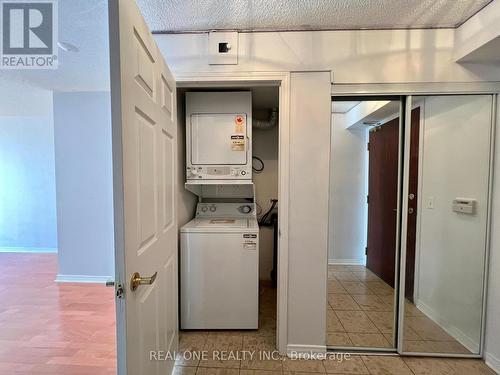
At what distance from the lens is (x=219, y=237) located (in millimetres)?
1862

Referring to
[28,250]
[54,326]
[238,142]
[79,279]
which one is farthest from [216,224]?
[28,250]

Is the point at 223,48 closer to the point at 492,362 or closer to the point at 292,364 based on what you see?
the point at 292,364

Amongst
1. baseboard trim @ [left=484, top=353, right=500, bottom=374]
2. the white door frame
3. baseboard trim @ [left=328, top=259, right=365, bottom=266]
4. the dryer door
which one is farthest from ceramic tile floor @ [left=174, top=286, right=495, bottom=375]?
the dryer door

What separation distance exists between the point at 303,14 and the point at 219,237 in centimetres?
166

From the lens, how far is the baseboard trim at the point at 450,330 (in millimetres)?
1650

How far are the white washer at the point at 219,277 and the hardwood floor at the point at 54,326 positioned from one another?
665mm

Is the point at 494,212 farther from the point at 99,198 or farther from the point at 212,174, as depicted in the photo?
the point at 99,198

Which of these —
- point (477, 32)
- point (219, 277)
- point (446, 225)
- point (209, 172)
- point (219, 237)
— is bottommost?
point (219, 277)

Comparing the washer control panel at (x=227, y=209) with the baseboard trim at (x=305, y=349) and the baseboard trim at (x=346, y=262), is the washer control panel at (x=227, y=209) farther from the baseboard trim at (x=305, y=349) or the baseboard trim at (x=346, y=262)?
the baseboard trim at (x=305, y=349)

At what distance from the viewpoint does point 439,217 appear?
5.83ft

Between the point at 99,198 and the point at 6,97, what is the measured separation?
6.03ft

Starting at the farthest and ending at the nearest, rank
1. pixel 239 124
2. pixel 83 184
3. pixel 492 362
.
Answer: pixel 83 184
pixel 239 124
pixel 492 362

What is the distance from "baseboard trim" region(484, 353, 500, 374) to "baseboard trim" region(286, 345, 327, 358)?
3.63 feet

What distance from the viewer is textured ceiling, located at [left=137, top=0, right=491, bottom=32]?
1.32 m
